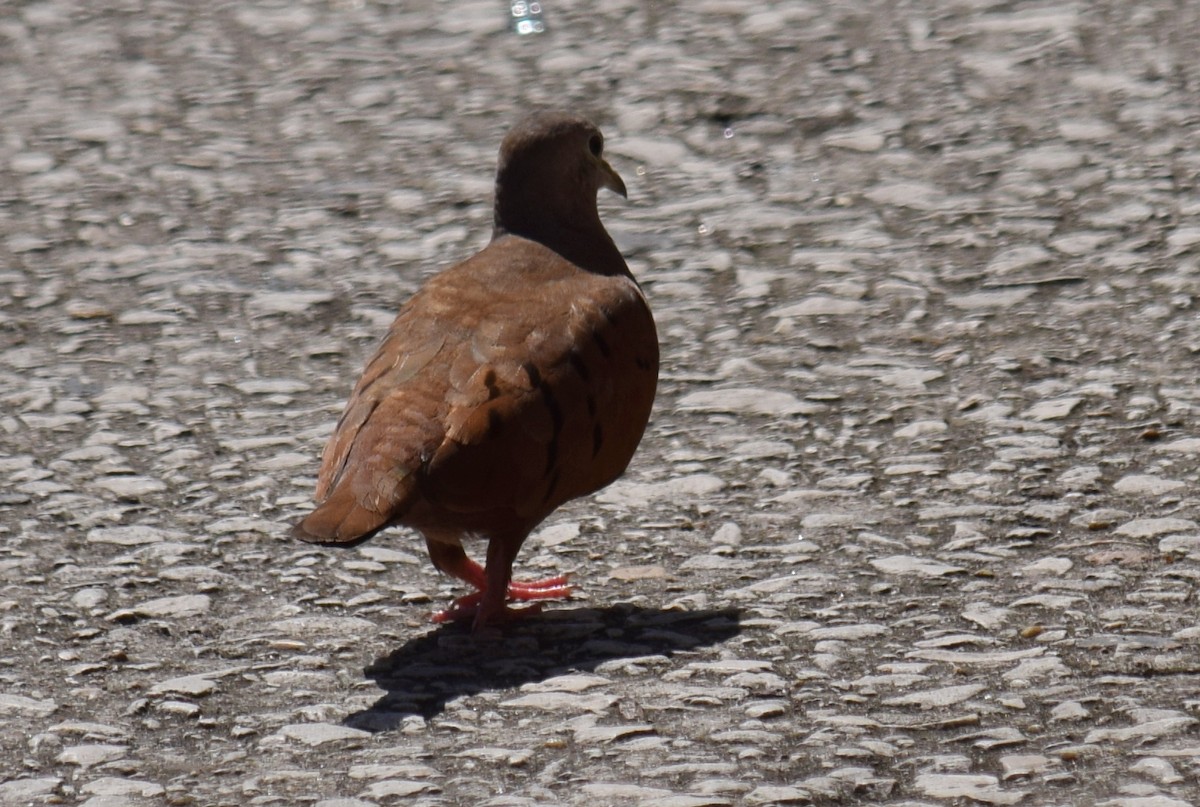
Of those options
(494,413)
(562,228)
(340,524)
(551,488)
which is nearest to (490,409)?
(494,413)

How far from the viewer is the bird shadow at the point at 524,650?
193 inches

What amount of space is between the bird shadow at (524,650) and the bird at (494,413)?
106mm

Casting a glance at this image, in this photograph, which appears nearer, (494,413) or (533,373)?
(494,413)

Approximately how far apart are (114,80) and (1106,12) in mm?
6113

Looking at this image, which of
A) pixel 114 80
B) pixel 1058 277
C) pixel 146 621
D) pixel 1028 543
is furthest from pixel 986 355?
pixel 114 80

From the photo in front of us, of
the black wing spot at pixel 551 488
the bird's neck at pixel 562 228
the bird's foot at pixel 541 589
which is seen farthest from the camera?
the bird's neck at pixel 562 228

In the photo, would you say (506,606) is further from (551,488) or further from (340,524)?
(340,524)

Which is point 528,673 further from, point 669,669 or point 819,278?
point 819,278

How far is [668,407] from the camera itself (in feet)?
23.5

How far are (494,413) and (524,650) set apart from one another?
2.45ft

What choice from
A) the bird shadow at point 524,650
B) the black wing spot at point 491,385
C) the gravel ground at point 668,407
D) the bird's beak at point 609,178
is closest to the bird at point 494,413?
the black wing spot at point 491,385

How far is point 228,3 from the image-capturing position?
12195 mm

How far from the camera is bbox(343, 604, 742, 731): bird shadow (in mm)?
4902

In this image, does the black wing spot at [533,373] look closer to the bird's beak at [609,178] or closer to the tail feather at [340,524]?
the tail feather at [340,524]
